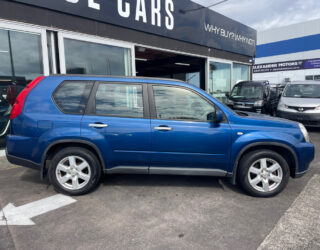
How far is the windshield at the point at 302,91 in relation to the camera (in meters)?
8.18

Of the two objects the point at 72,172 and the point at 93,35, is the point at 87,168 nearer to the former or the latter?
the point at 72,172

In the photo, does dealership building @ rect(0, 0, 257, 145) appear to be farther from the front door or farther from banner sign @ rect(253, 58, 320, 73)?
banner sign @ rect(253, 58, 320, 73)

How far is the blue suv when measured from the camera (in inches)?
123

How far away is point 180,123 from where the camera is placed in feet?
10.3

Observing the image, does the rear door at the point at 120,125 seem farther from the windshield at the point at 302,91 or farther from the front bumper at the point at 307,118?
the windshield at the point at 302,91

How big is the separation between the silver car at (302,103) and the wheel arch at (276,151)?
5021 millimetres

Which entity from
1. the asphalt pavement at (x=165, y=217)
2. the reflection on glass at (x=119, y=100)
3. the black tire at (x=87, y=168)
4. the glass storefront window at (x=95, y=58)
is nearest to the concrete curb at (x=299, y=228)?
the asphalt pavement at (x=165, y=217)

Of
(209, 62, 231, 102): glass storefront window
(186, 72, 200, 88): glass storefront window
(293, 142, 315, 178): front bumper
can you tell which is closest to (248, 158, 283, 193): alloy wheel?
(293, 142, 315, 178): front bumper

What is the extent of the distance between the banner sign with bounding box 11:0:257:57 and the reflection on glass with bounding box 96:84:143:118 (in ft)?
12.1

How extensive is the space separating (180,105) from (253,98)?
25.9 feet

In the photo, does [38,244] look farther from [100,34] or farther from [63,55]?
[100,34]

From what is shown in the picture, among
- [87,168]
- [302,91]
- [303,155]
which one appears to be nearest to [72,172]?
[87,168]

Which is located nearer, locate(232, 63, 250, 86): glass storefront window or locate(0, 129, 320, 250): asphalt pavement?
locate(0, 129, 320, 250): asphalt pavement

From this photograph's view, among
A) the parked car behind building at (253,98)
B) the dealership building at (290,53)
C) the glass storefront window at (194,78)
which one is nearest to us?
the parked car behind building at (253,98)
